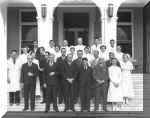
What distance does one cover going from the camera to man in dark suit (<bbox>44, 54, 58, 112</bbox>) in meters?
12.8

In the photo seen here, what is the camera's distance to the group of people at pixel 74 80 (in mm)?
12883

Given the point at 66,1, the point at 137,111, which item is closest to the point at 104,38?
the point at 66,1

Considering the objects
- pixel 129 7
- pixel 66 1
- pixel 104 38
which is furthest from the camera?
pixel 129 7

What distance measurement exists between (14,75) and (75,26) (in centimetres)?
575

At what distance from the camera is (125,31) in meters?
18.7

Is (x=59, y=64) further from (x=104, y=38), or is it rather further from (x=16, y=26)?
(x=16, y=26)

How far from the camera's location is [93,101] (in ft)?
44.1

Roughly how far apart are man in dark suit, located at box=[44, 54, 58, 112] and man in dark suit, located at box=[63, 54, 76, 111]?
0.32 m

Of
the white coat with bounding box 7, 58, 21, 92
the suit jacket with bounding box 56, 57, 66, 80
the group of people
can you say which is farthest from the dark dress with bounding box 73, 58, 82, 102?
the white coat with bounding box 7, 58, 21, 92

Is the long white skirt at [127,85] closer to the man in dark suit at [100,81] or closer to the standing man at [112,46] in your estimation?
the man in dark suit at [100,81]

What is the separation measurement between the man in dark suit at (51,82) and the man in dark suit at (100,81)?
1254 millimetres

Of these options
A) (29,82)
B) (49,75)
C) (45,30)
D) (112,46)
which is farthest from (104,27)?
(29,82)

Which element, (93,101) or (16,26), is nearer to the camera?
(93,101)

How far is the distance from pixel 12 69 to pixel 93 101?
2.88 meters
